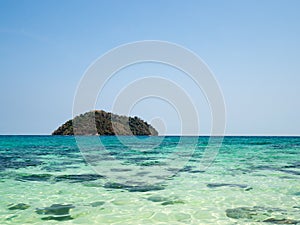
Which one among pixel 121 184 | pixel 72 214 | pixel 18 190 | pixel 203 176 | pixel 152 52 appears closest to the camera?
pixel 72 214

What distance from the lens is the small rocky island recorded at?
90.1 meters

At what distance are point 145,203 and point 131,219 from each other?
1295 mm

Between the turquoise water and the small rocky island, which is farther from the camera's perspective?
the small rocky island

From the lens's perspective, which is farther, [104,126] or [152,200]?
[104,126]

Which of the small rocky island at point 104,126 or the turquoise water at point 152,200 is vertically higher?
the small rocky island at point 104,126

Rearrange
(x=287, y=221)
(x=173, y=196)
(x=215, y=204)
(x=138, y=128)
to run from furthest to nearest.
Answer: (x=138, y=128)
(x=173, y=196)
(x=215, y=204)
(x=287, y=221)

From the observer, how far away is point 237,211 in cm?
719

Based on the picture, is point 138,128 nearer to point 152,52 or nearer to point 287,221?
point 152,52

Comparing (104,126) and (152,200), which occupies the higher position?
(104,126)

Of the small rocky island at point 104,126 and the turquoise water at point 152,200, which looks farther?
the small rocky island at point 104,126

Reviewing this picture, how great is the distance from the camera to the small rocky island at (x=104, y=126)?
296 ft

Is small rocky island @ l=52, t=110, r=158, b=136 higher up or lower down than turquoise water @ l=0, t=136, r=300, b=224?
higher up

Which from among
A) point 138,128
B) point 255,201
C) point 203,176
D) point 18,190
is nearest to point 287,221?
point 255,201

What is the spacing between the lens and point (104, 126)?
119062 mm
